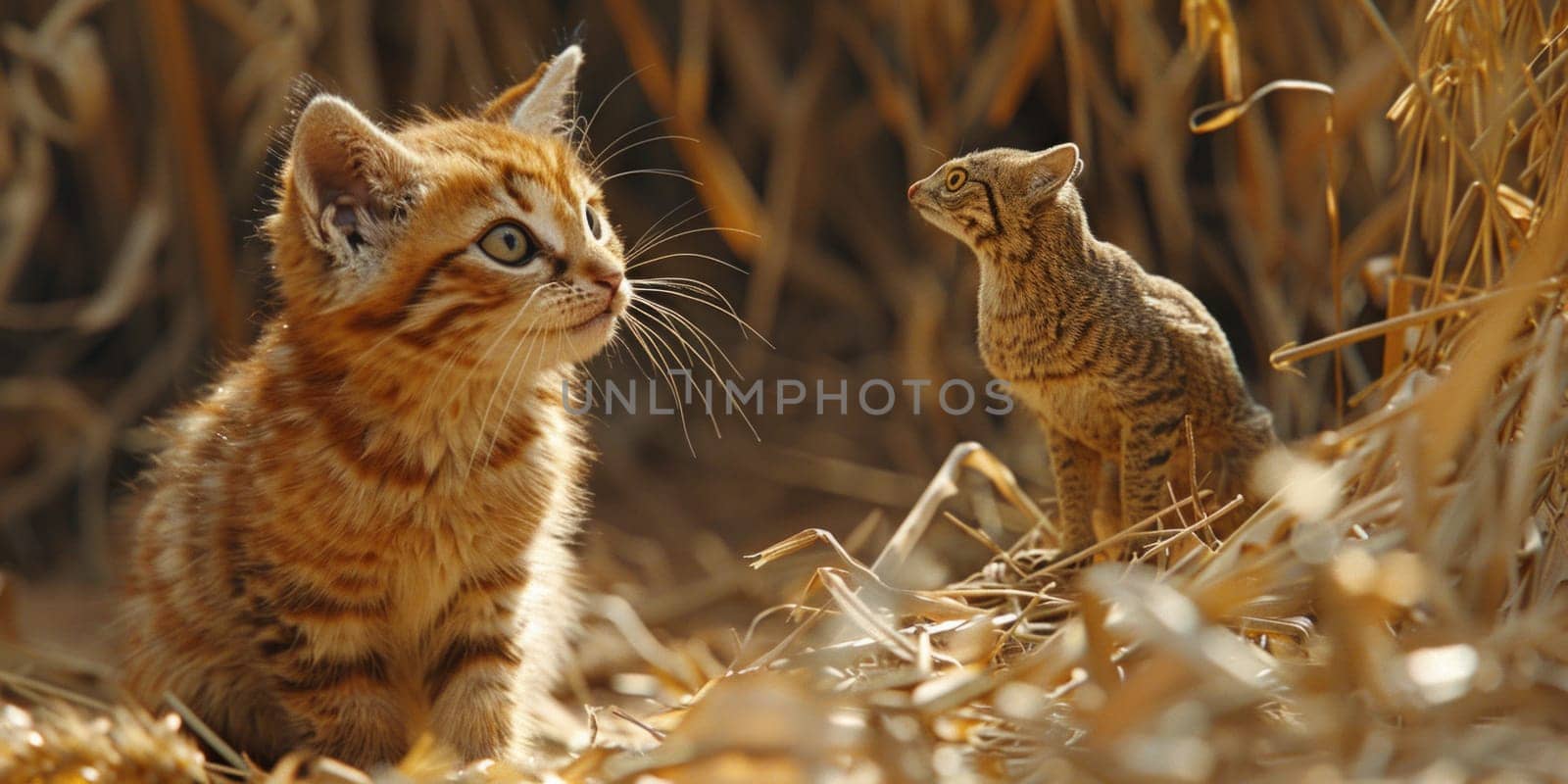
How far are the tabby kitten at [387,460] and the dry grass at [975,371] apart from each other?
0.17 m

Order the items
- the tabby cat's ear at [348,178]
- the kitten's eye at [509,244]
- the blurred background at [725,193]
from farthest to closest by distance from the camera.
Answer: the blurred background at [725,193] < the kitten's eye at [509,244] < the tabby cat's ear at [348,178]

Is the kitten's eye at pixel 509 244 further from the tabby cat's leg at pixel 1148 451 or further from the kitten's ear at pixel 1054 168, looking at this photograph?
the tabby cat's leg at pixel 1148 451

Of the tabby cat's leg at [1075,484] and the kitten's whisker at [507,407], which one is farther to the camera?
the kitten's whisker at [507,407]

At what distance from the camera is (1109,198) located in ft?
11.0

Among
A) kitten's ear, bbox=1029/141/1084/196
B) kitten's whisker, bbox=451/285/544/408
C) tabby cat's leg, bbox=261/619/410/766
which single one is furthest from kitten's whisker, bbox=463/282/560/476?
kitten's ear, bbox=1029/141/1084/196

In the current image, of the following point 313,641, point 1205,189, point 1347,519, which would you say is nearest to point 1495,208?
point 1347,519

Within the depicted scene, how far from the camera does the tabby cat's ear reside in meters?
1.89

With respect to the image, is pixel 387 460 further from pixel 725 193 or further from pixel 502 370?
pixel 725 193

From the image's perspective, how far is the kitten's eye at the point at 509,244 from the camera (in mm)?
1997

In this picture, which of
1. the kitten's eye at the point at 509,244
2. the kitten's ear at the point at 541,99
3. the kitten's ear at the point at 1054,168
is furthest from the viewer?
the kitten's ear at the point at 541,99

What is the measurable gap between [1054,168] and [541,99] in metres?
1.06

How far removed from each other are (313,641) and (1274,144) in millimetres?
2674

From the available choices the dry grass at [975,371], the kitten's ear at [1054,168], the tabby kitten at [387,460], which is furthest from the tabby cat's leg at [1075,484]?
the tabby kitten at [387,460]

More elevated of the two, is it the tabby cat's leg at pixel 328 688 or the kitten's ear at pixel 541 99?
the kitten's ear at pixel 541 99
